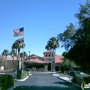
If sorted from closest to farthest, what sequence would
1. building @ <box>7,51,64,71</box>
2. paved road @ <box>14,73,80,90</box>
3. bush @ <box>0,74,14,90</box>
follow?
bush @ <box>0,74,14,90</box> → paved road @ <box>14,73,80,90</box> → building @ <box>7,51,64,71</box>

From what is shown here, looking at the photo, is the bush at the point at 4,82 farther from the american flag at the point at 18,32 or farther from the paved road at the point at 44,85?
the american flag at the point at 18,32

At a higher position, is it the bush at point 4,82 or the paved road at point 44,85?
the bush at point 4,82

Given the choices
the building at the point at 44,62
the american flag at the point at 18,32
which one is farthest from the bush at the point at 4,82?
the building at the point at 44,62

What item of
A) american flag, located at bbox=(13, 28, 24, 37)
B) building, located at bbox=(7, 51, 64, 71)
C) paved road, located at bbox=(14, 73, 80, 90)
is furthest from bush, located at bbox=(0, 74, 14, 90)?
building, located at bbox=(7, 51, 64, 71)

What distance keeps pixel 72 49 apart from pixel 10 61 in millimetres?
86410

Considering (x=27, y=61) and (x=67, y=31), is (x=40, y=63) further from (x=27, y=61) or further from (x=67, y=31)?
(x=67, y=31)

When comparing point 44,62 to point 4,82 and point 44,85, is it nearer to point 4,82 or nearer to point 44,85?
point 44,85

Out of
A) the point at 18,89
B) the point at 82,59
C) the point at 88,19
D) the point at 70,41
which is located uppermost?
the point at 88,19

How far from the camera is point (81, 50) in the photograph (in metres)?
22.9

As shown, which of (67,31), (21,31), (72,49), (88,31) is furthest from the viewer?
(21,31)

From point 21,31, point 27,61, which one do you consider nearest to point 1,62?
point 27,61

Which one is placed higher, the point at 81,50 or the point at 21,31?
the point at 21,31

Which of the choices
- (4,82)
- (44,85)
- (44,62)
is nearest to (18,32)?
(44,85)

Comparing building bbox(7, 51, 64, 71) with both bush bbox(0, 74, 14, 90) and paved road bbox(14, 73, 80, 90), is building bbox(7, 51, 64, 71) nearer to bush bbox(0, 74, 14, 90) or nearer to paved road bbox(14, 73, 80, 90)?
paved road bbox(14, 73, 80, 90)
